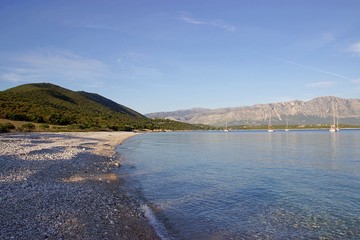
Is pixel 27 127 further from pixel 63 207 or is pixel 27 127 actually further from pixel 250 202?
pixel 250 202

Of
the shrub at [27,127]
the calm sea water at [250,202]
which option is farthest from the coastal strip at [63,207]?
the shrub at [27,127]

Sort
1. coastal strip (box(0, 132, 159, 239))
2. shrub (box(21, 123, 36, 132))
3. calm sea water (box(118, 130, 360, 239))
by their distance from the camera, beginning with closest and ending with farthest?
coastal strip (box(0, 132, 159, 239)), calm sea water (box(118, 130, 360, 239)), shrub (box(21, 123, 36, 132))

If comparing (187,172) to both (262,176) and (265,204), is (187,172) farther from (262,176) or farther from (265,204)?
(265,204)

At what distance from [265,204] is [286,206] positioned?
1191 millimetres

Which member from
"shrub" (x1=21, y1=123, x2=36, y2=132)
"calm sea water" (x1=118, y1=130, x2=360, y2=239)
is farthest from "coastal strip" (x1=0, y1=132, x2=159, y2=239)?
"shrub" (x1=21, y1=123, x2=36, y2=132)

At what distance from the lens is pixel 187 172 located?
31062mm

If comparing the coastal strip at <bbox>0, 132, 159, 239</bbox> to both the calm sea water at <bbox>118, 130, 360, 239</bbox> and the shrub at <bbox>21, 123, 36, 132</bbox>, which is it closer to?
the calm sea water at <bbox>118, 130, 360, 239</bbox>

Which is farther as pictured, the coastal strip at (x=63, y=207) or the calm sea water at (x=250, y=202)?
the calm sea water at (x=250, y=202)

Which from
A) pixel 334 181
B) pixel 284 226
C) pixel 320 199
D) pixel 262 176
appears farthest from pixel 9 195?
pixel 334 181

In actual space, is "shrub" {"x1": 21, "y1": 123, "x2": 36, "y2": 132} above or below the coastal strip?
above

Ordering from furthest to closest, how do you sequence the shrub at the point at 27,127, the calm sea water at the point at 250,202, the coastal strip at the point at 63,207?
the shrub at the point at 27,127 → the calm sea water at the point at 250,202 → the coastal strip at the point at 63,207

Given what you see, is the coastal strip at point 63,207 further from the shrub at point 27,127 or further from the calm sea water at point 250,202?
the shrub at point 27,127

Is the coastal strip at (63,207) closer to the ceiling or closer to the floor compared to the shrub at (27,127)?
closer to the floor

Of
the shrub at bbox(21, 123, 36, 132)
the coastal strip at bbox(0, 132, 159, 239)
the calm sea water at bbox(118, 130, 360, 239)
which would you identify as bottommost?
the calm sea water at bbox(118, 130, 360, 239)
